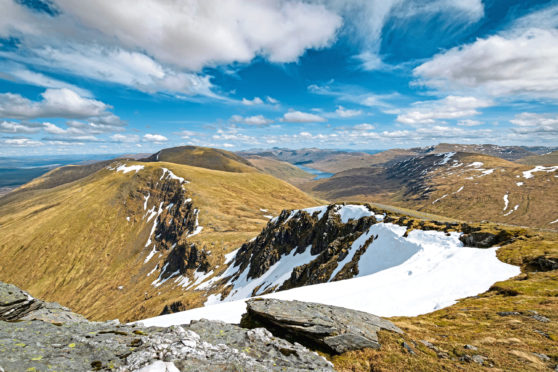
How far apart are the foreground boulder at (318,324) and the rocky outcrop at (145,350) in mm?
1878

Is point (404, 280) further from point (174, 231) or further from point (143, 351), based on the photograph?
point (174, 231)

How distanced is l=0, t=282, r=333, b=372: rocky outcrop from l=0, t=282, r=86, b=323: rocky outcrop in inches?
343

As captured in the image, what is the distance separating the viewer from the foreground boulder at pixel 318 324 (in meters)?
15.0

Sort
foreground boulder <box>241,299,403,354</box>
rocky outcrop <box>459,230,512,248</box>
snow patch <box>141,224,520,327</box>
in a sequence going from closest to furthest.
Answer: foreground boulder <box>241,299,403,354</box> → snow patch <box>141,224,520,327</box> → rocky outcrop <box>459,230,512,248</box>

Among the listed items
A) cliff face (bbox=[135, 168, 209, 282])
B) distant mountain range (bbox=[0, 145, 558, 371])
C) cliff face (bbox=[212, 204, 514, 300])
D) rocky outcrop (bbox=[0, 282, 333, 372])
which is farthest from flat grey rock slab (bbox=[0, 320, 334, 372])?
cliff face (bbox=[135, 168, 209, 282])

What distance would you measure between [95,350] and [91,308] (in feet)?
529

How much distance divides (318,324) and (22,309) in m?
22.4

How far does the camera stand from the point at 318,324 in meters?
15.6

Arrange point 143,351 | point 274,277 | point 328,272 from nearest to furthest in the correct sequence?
point 143,351 → point 328,272 → point 274,277

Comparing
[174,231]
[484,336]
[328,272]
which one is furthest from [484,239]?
[174,231]

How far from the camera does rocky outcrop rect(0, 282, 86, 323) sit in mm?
17266

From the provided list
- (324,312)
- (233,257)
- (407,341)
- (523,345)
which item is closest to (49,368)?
(324,312)

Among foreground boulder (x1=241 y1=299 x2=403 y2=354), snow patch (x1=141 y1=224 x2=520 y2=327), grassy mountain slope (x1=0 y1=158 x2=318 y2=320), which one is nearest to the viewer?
foreground boulder (x1=241 y1=299 x2=403 y2=354)

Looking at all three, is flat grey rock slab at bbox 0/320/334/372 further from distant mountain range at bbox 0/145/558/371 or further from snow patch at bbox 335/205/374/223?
snow patch at bbox 335/205/374/223
